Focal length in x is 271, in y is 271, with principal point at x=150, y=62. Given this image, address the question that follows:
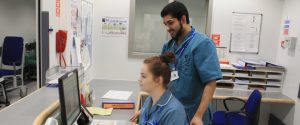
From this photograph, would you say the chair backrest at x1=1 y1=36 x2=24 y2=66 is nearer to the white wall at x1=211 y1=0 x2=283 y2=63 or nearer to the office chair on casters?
the office chair on casters

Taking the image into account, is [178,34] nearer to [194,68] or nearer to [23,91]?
[194,68]

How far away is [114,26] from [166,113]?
2362mm

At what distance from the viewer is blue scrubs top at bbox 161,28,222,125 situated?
165 centimetres

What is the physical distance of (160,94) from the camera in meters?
1.41

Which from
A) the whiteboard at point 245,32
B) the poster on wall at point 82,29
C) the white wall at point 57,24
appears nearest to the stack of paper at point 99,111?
the white wall at point 57,24

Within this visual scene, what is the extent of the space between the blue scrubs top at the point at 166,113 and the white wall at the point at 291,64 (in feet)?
7.09

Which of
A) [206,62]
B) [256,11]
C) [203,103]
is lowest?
[203,103]

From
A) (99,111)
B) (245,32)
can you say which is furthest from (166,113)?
(245,32)

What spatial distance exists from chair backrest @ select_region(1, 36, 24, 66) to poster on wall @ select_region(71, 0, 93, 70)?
2.10m

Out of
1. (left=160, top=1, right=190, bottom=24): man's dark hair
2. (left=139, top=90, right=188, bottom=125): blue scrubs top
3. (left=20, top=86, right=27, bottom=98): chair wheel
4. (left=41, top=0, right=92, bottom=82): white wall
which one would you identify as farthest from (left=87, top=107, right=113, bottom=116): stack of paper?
(left=20, top=86, right=27, bottom=98): chair wheel

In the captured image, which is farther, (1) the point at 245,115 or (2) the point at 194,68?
(1) the point at 245,115

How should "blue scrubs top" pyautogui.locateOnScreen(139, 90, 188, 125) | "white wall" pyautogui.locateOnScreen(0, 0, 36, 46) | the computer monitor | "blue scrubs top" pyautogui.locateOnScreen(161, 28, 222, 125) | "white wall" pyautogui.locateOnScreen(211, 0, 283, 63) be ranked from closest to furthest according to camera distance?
the computer monitor → "blue scrubs top" pyautogui.locateOnScreen(139, 90, 188, 125) → "blue scrubs top" pyautogui.locateOnScreen(161, 28, 222, 125) → "white wall" pyautogui.locateOnScreen(211, 0, 283, 63) → "white wall" pyautogui.locateOnScreen(0, 0, 36, 46)

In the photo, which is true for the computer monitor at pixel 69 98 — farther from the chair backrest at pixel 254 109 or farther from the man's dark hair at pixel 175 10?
the chair backrest at pixel 254 109

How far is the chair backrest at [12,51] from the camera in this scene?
4.71 metres
